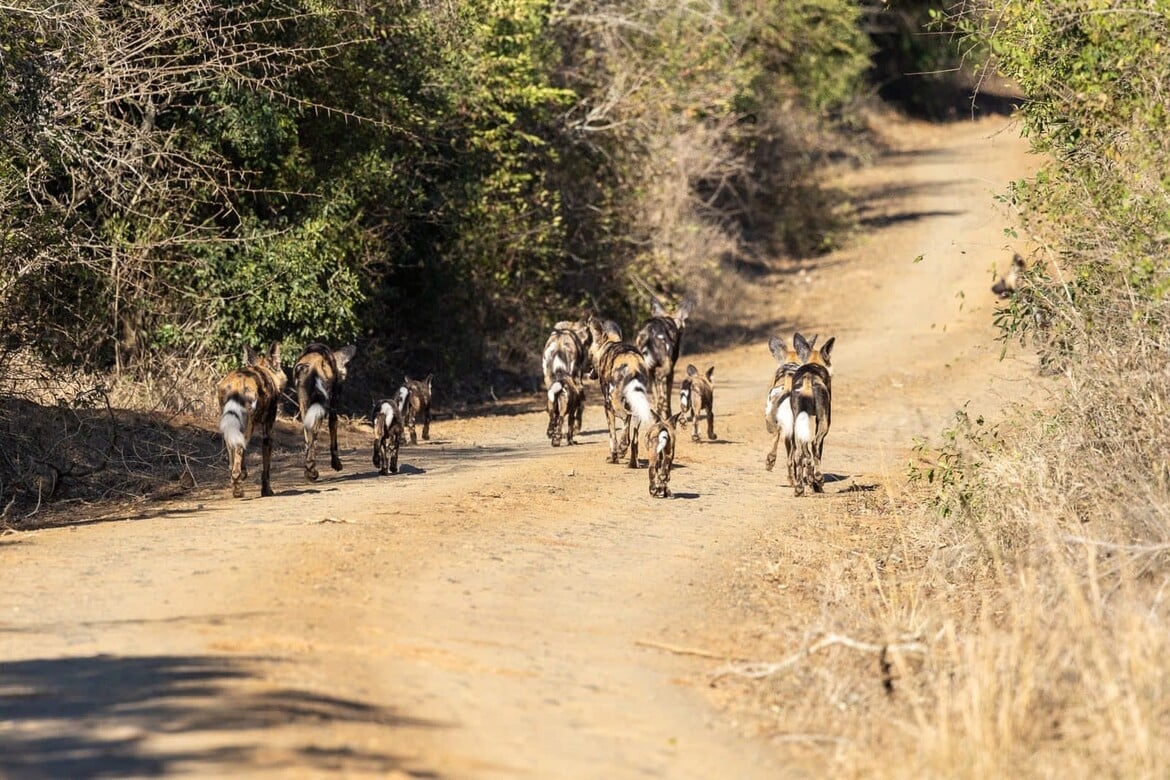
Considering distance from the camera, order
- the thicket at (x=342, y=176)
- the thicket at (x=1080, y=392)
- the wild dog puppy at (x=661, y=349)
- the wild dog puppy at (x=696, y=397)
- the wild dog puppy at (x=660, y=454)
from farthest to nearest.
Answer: the wild dog puppy at (x=661, y=349) → the wild dog puppy at (x=696, y=397) → the thicket at (x=342, y=176) → the wild dog puppy at (x=660, y=454) → the thicket at (x=1080, y=392)

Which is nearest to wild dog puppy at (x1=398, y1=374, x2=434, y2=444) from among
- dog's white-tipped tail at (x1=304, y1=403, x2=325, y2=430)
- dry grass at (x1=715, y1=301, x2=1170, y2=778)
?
dog's white-tipped tail at (x1=304, y1=403, x2=325, y2=430)

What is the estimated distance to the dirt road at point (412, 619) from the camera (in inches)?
260

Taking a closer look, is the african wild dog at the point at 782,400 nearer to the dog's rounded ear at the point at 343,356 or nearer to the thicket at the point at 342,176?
the dog's rounded ear at the point at 343,356

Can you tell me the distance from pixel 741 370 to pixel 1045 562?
16.7m

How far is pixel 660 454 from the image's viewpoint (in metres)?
13.8

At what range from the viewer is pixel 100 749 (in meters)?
6.28

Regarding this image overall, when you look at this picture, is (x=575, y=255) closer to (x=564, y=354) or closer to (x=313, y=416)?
(x=564, y=354)

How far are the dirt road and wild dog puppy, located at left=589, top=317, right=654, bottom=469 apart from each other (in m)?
0.36

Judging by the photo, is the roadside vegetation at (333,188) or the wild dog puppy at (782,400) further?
the roadside vegetation at (333,188)

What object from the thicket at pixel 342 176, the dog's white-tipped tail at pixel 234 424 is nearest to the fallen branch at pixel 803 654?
A: the dog's white-tipped tail at pixel 234 424

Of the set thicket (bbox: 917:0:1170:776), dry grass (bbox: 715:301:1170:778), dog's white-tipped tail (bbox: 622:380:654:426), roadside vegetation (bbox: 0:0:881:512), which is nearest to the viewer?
dry grass (bbox: 715:301:1170:778)

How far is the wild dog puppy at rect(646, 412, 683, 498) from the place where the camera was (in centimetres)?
1375

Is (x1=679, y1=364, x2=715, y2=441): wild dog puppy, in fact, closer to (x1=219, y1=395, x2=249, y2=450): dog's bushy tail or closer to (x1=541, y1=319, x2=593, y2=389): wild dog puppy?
(x1=541, y1=319, x2=593, y2=389): wild dog puppy

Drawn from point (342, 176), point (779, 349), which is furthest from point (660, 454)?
point (342, 176)
